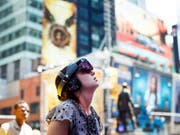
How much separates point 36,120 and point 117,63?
431 cm

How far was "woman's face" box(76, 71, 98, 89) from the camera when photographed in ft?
3.58

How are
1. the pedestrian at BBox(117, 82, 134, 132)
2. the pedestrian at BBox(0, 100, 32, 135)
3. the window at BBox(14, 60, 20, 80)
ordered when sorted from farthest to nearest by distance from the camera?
1. the window at BBox(14, 60, 20, 80)
2. the pedestrian at BBox(117, 82, 134, 132)
3. the pedestrian at BBox(0, 100, 32, 135)

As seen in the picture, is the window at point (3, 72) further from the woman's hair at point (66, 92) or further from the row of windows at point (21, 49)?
the woman's hair at point (66, 92)

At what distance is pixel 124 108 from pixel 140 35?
17.8 ft

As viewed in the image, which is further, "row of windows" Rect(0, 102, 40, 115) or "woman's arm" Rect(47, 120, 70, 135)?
"row of windows" Rect(0, 102, 40, 115)

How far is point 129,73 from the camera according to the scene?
17078 millimetres

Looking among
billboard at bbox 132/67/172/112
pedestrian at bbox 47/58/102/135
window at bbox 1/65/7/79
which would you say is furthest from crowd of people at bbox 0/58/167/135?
billboard at bbox 132/67/172/112

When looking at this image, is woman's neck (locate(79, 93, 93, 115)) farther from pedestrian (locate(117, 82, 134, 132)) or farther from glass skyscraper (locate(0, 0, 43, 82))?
glass skyscraper (locate(0, 0, 43, 82))

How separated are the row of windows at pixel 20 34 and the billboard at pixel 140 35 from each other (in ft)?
12.0

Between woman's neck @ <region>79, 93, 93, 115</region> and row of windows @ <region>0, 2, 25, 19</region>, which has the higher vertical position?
row of windows @ <region>0, 2, 25, 19</region>

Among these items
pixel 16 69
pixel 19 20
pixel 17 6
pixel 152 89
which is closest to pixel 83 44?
pixel 19 20

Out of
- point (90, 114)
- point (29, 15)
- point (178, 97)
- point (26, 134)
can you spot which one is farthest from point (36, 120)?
point (90, 114)

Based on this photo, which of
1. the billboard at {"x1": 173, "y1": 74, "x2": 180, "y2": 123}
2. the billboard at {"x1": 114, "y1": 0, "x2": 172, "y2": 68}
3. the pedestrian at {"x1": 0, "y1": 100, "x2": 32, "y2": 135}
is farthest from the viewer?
the billboard at {"x1": 173, "y1": 74, "x2": 180, "y2": 123}

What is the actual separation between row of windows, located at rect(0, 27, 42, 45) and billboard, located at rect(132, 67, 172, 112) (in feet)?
15.3
